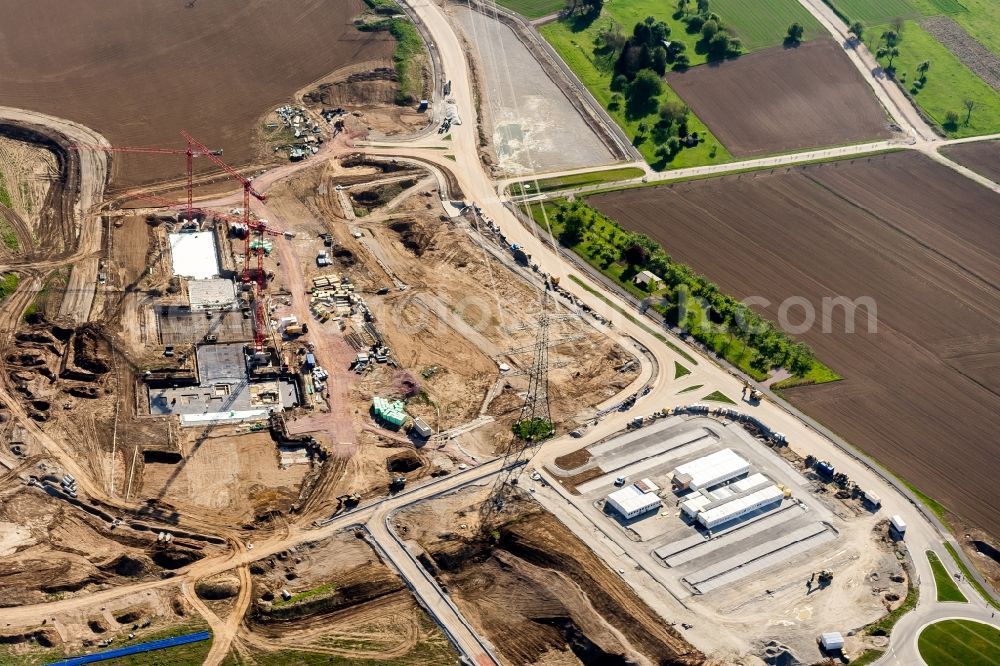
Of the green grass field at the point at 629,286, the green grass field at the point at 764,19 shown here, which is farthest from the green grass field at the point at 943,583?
the green grass field at the point at 764,19

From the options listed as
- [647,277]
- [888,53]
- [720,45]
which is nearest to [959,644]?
[647,277]

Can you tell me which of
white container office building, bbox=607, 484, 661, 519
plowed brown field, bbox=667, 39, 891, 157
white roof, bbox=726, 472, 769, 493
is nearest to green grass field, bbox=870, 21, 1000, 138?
plowed brown field, bbox=667, 39, 891, 157

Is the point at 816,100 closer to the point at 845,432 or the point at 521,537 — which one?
the point at 845,432

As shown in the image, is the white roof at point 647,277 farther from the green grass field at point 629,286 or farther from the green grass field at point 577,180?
the green grass field at point 577,180

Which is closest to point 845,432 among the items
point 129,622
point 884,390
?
→ point 884,390

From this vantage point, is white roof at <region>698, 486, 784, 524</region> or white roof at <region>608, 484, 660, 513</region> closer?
white roof at <region>698, 486, 784, 524</region>

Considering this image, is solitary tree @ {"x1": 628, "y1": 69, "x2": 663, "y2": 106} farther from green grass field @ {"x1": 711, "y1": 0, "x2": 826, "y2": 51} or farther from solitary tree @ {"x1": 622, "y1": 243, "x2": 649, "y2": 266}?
solitary tree @ {"x1": 622, "y1": 243, "x2": 649, "y2": 266}
